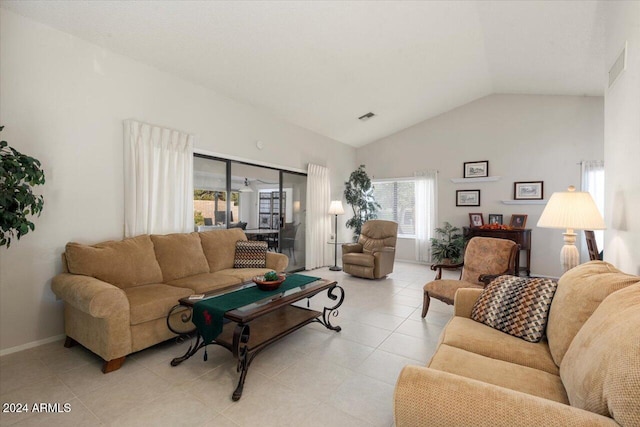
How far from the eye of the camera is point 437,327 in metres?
3.12

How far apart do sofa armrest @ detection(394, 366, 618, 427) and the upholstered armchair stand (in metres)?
2.08

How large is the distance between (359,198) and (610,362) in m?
5.95

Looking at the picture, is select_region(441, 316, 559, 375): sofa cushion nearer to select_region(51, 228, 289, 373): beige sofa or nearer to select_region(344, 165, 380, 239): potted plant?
select_region(51, 228, 289, 373): beige sofa

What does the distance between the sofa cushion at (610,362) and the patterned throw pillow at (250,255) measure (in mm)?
3193

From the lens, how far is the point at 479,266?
10.9 ft

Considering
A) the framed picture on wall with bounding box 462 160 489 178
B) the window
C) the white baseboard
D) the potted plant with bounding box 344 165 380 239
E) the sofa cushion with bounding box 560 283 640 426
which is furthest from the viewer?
the window

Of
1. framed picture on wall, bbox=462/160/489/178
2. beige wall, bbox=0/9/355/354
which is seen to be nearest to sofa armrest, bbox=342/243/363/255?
framed picture on wall, bbox=462/160/489/178

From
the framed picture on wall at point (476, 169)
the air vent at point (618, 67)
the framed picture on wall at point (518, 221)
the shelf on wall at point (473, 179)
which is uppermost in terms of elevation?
the air vent at point (618, 67)

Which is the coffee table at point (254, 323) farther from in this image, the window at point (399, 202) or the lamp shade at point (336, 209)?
the window at point (399, 202)

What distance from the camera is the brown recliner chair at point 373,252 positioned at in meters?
5.07

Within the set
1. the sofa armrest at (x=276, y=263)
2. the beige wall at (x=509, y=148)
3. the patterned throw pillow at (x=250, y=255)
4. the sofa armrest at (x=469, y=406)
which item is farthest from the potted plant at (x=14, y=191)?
the beige wall at (x=509, y=148)

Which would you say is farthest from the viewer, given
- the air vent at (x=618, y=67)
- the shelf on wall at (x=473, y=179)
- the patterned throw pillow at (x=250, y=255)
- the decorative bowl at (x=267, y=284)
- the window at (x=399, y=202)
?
the window at (x=399, y=202)

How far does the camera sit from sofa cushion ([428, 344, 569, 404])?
131cm

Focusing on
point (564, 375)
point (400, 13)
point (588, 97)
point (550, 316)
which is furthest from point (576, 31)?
point (564, 375)
